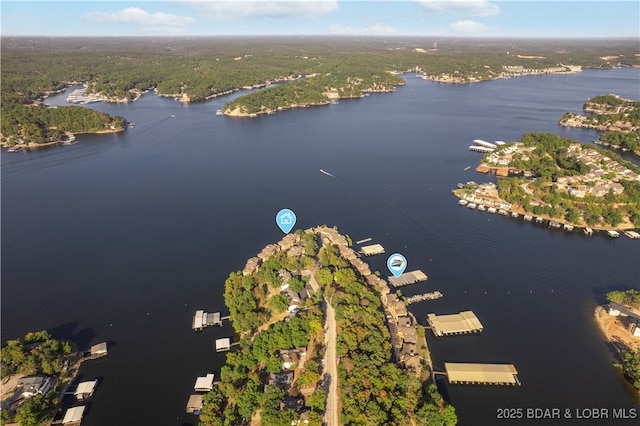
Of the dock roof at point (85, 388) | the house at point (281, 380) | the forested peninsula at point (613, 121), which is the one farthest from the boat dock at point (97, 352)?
the forested peninsula at point (613, 121)

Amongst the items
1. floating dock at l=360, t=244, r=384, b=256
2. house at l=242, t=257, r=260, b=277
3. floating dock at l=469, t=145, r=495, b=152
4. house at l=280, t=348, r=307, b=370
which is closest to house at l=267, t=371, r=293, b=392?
house at l=280, t=348, r=307, b=370

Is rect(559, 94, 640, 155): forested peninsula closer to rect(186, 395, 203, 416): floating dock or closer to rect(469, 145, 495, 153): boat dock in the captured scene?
rect(469, 145, 495, 153): boat dock

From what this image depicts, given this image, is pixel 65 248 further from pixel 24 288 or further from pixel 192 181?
pixel 192 181

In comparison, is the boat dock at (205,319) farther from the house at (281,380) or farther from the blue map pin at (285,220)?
the blue map pin at (285,220)

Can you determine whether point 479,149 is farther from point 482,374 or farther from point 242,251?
point 482,374

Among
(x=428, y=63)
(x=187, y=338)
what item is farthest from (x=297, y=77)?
(x=187, y=338)

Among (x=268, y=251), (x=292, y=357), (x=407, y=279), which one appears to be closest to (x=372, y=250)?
(x=407, y=279)
